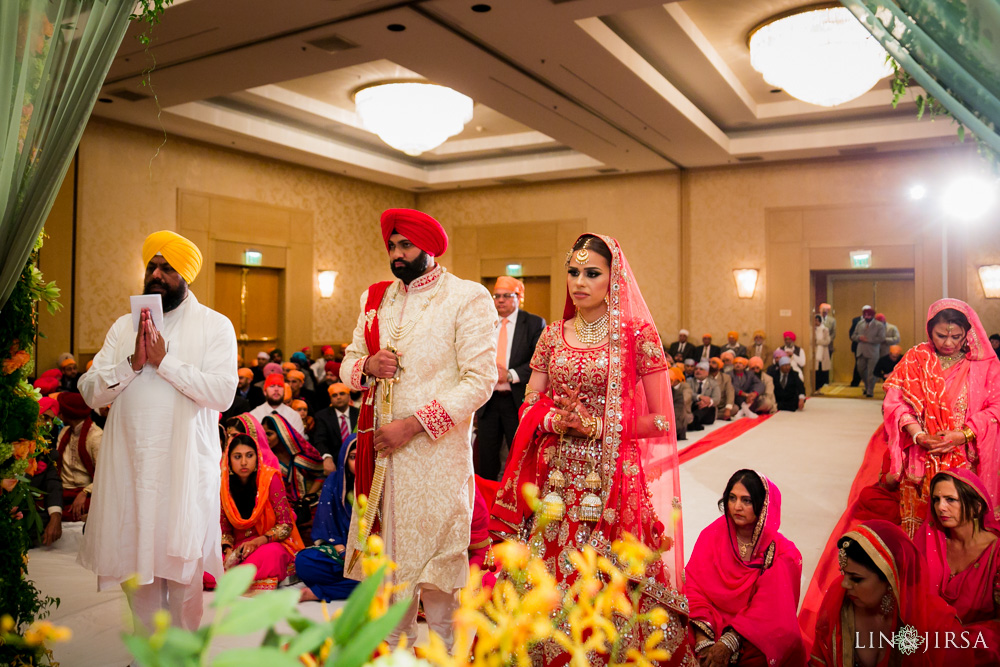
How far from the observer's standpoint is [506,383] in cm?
479

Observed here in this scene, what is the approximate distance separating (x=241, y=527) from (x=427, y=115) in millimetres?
5570

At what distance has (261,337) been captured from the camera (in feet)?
34.9

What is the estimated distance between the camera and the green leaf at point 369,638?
0.55 meters

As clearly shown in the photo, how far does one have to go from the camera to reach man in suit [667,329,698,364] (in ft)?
35.6

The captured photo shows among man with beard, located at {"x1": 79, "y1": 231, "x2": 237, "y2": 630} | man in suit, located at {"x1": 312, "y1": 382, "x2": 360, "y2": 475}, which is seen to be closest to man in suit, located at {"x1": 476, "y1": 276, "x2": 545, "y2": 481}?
man in suit, located at {"x1": 312, "y1": 382, "x2": 360, "y2": 475}

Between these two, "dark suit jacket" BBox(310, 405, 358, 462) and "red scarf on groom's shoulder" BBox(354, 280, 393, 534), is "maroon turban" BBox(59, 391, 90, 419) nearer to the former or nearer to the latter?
"dark suit jacket" BBox(310, 405, 358, 462)

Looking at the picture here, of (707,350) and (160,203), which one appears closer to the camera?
(160,203)

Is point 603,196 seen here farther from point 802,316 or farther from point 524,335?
point 524,335

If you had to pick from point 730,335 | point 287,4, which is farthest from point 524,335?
point 730,335

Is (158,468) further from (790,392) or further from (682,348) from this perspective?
(682,348)

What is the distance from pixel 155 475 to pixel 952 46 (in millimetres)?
2380

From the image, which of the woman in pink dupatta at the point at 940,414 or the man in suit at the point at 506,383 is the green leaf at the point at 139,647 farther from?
the man in suit at the point at 506,383

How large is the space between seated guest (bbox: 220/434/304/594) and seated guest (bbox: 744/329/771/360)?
823 cm

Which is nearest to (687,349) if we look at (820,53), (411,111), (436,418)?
(820,53)
